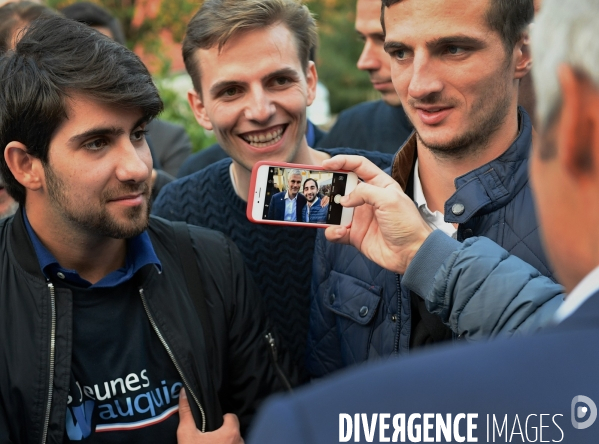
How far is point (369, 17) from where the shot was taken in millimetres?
4586

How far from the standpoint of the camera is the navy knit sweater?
3352mm

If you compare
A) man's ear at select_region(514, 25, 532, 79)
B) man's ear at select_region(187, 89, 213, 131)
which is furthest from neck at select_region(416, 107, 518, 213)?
man's ear at select_region(187, 89, 213, 131)

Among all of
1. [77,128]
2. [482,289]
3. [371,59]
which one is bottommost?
[482,289]

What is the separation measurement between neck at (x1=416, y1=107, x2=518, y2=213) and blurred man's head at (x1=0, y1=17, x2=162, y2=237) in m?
1.02

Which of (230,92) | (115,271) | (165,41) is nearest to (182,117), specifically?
(165,41)

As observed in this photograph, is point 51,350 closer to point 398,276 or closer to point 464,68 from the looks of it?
point 398,276

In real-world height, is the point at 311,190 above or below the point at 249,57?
below

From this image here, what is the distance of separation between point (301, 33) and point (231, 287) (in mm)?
1380

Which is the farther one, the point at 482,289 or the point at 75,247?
the point at 75,247

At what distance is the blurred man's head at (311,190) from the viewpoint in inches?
111

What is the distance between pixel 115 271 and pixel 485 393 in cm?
207

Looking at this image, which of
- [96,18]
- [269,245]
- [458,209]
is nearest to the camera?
[458,209]

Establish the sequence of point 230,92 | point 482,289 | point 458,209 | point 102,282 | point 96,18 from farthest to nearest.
A: point 96,18, point 230,92, point 102,282, point 458,209, point 482,289

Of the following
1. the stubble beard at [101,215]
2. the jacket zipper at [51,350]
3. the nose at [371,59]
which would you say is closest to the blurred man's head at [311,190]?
the stubble beard at [101,215]
